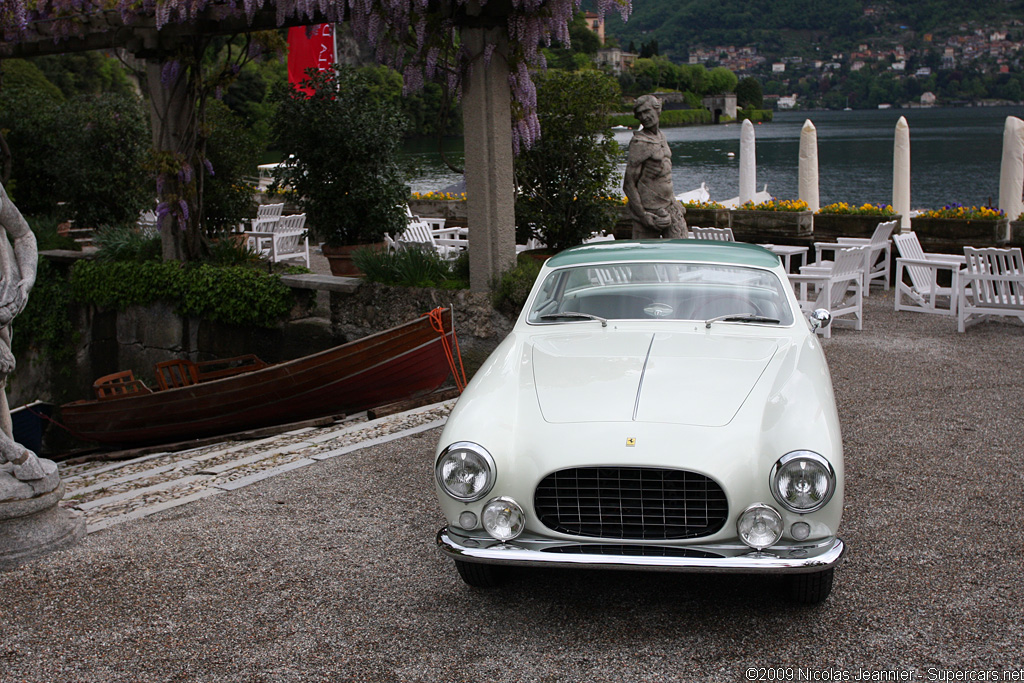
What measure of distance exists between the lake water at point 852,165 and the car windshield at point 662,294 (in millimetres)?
19831

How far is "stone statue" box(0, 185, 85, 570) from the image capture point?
4.77m

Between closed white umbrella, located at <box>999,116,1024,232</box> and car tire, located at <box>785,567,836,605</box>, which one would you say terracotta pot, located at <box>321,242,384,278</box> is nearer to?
car tire, located at <box>785,567,836,605</box>

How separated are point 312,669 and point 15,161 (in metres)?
14.5

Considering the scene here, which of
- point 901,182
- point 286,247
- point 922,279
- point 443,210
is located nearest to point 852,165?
point 443,210

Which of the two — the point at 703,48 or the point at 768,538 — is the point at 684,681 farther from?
the point at 703,48

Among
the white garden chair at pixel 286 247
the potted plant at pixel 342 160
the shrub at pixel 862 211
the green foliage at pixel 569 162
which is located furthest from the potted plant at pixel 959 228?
the white garden chair at pixel 286 247

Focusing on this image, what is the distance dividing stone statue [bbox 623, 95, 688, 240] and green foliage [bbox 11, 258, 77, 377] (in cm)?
776

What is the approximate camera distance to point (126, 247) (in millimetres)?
11961

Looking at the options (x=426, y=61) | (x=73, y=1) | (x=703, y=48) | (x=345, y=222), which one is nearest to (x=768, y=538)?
(x=426, y=61)

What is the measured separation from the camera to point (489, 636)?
3.88 meters

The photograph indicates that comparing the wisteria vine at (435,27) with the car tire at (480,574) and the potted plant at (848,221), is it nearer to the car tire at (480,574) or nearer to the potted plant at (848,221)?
the car tire at (480,574)

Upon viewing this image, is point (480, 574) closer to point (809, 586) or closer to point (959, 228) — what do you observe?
point (809, 586)

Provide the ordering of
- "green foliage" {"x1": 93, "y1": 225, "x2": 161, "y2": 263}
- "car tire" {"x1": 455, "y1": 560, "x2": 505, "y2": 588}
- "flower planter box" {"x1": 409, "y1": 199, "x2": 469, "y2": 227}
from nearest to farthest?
1. "car tire" {"x1": 455, "y1": 560, "x2": 505, "y2": 588}
2. "green foliage" {"x1": 93, "y1": 225, "x2": 161, "y2": 263}
3. "flower planter box" {"x1": 409, "y1": 199, "x2": 469, "y2": 227}

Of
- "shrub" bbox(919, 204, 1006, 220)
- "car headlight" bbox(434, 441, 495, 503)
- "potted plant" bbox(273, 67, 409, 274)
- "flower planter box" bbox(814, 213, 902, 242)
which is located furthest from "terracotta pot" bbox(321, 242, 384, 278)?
"shrub" bbox(919, 204, 1006, 220)
